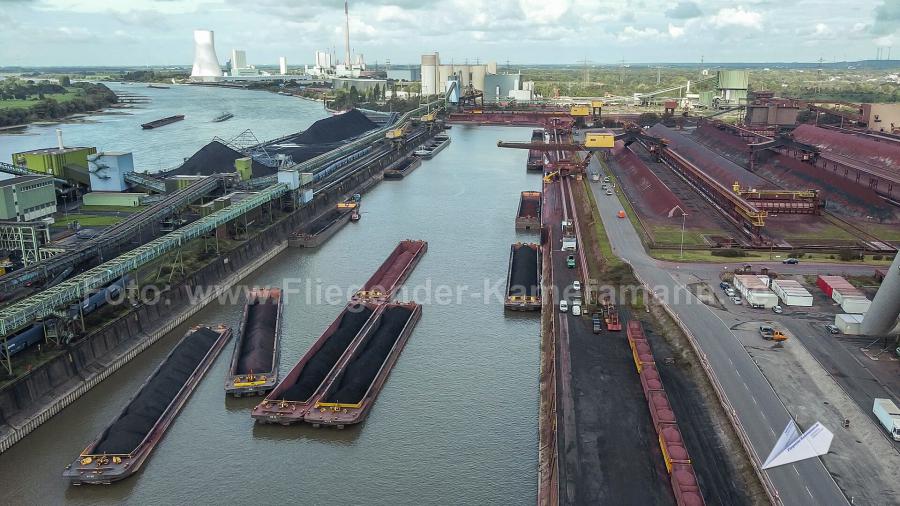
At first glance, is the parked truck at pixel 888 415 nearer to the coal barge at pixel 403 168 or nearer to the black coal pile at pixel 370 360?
the black coal pile at pixel 370 360

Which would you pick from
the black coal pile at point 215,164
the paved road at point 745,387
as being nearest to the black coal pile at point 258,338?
the paved road at point 745,387

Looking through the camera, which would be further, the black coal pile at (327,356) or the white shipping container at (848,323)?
the white shipping container at (848,323)

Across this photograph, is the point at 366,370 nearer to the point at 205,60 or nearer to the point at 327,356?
the point at 327,356

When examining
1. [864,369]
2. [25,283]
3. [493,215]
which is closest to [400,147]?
[493,215]

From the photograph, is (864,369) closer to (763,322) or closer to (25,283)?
(763,322)

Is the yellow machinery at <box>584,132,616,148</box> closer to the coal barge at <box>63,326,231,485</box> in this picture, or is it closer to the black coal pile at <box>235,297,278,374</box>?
the black coal pile at <box>235,297,278,374</box>

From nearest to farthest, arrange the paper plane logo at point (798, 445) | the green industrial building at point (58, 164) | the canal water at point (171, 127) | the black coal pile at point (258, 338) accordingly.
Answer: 1. the paper plane logo at point (798, 445)
2. the black coal pile at point (258, 338)
3. the green industrial building at point (58, 164)
4. the canal water at point (171, 127)

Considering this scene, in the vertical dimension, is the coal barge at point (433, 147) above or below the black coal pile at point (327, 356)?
above
